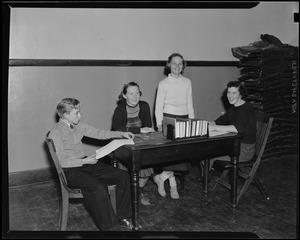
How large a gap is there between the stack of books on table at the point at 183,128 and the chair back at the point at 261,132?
93cm

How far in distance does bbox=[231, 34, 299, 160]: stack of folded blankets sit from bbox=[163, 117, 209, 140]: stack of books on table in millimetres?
2680

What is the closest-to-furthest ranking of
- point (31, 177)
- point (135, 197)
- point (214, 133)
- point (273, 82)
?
point (135, 197) < point (214, 133) < point (31, 177) < point (273, 82)

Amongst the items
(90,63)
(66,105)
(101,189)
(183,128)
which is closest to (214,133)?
(183,128)

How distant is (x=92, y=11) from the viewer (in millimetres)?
5363

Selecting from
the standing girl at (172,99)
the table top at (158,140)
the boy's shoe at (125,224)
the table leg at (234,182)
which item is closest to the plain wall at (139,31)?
the standing girl at (172,99)

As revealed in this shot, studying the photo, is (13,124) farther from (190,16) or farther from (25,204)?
(190,16)

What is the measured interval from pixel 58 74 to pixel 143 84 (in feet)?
4.75

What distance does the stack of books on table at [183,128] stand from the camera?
12.4 feet

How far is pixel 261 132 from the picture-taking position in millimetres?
4570

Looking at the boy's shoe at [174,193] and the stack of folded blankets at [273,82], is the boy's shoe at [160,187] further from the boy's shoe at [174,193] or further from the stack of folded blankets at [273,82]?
the stack of folded blankets at [273,82]

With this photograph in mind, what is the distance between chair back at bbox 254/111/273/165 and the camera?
4426 mm

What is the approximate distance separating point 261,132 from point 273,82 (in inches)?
80.3

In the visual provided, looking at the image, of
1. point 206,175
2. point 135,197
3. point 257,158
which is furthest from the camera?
point 206,175

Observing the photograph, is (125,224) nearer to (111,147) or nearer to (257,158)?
(111,147)
